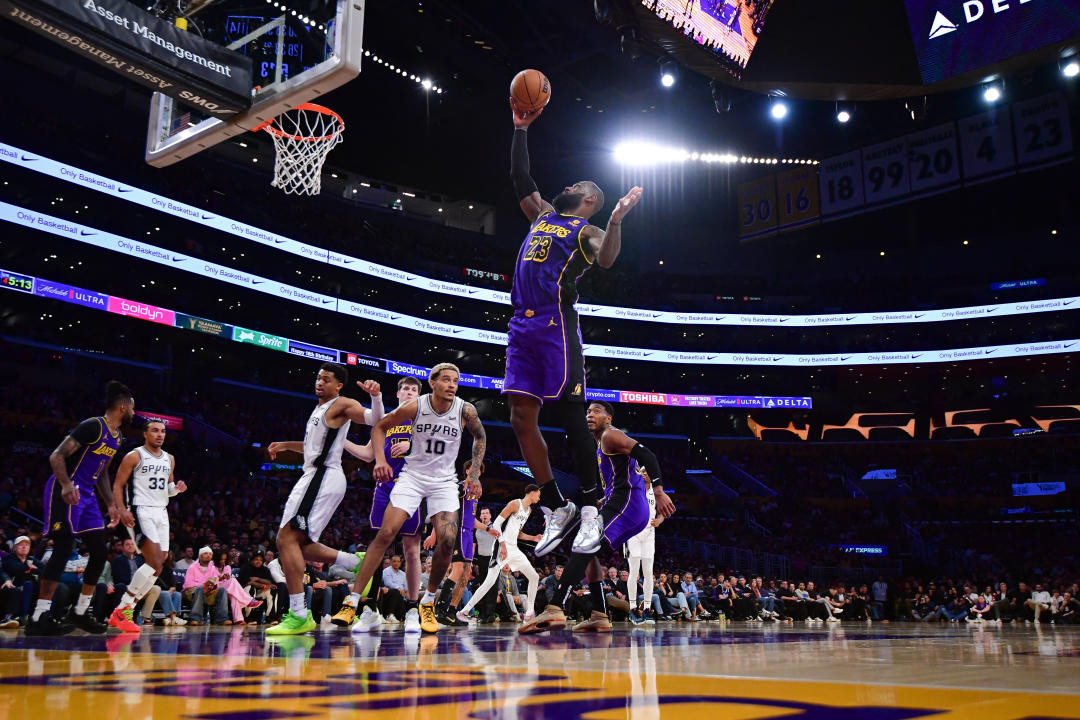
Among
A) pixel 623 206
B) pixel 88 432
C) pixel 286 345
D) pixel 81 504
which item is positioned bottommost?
pixel 81 504

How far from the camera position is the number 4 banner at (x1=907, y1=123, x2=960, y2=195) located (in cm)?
3014

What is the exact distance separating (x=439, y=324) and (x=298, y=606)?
29391 millimetres

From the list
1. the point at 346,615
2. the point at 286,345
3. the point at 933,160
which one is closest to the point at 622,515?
the point at 346,615

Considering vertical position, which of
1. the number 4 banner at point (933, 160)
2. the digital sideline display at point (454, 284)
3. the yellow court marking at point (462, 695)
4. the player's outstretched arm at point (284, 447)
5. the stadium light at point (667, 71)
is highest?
the number 4 banner at point (933, 160)

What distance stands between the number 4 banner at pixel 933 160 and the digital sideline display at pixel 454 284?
88.6 inches

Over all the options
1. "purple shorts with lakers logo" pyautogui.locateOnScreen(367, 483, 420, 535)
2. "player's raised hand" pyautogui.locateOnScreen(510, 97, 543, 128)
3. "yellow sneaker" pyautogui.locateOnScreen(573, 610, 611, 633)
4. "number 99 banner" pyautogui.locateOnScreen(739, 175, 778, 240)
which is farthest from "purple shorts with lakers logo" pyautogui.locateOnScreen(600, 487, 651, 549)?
"number 99 banner" pyautogui.locateOnScreen(739, 175, 778, 240)

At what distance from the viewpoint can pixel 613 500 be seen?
6590 millimetres

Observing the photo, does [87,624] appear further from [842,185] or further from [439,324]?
[842,185]

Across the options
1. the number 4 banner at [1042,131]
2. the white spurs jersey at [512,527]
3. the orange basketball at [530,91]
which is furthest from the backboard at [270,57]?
the number 4 banner at [1042,131]

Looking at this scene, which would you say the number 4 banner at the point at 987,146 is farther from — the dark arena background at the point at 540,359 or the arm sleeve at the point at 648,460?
the arm sleeve at the point at 648,460

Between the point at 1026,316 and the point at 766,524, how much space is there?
1515 cm

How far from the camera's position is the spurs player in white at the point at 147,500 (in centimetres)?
736

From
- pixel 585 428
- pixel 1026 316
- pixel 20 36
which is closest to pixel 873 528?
pixel 1026 316

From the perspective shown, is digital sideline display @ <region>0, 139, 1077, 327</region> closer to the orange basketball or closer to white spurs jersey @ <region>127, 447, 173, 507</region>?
white spurs jersey @ <region>127, 447, 173, 507</region>
